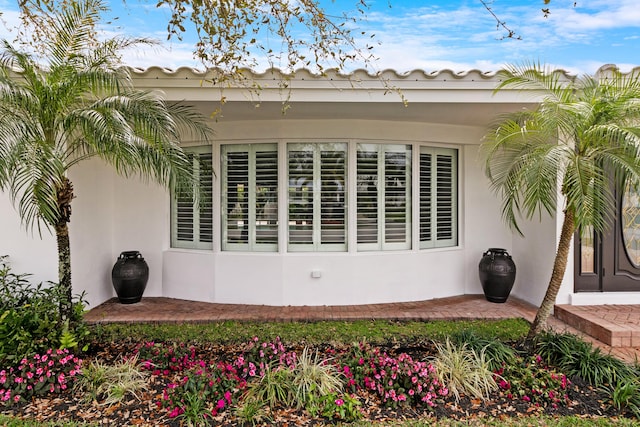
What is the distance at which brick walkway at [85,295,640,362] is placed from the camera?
628 cm

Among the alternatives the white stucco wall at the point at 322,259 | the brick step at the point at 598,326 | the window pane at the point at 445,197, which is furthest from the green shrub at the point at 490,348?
the window pane at the point at 445,197

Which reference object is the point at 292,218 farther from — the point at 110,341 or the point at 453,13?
the point at 453,13

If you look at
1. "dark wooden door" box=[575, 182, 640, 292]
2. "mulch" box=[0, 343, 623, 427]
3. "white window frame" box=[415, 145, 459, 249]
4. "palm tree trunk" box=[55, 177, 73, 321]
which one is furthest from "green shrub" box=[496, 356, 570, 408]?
"palm tree trunk" box=[55, 177, 73, 321]

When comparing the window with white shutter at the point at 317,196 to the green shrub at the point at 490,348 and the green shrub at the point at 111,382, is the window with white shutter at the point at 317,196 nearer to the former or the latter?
the green shrub at the point at 490,348

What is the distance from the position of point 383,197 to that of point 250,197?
269 cm

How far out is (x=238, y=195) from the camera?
775cm

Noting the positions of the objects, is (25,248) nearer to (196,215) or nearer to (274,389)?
(196,215)

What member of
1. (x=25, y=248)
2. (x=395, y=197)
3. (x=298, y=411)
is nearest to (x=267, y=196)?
(x=395, y=197)

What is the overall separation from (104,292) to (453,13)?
8946 mm

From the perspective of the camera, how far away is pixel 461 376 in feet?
14.0

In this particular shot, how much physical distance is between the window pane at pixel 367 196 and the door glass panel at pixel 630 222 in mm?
4462

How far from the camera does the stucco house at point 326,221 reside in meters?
7.05

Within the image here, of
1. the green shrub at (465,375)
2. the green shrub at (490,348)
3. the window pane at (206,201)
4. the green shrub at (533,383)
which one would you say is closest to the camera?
the green shrub at (533,383)

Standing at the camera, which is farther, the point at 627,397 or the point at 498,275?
the point at 498,275
